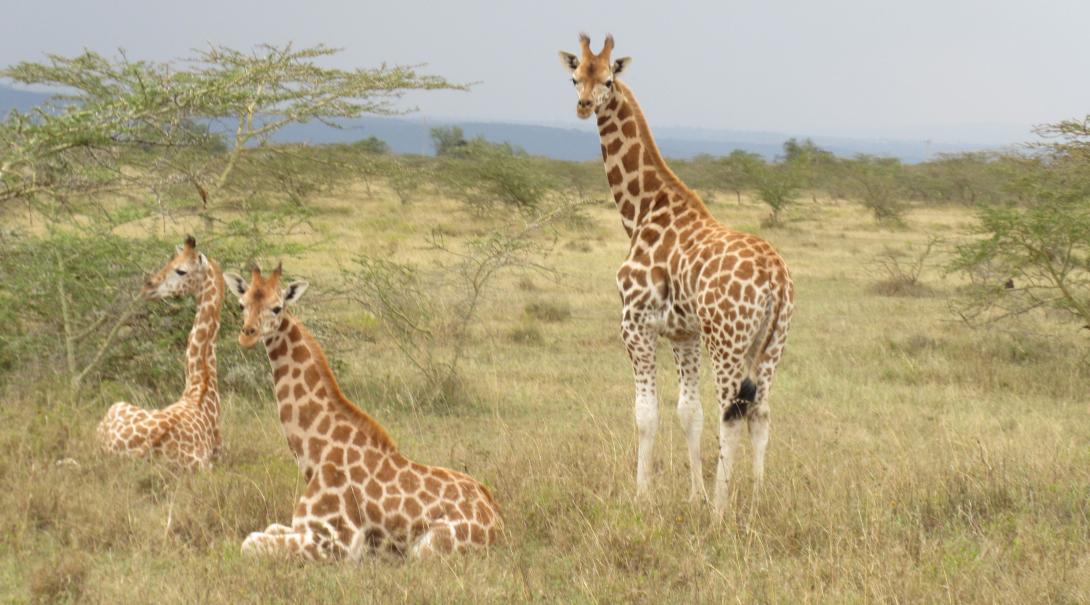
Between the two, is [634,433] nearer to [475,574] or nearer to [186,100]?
[475,574]

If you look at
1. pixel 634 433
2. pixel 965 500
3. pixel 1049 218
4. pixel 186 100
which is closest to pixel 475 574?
pixel 965 500

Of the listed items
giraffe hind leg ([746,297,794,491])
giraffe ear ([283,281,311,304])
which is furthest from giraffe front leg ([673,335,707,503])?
giraffe ear ([283,281,311,304])

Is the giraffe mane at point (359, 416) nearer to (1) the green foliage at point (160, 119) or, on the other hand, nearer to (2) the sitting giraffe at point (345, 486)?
(2) the sitting giraffe at point (345, 486)

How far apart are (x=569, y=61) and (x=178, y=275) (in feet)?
9.31

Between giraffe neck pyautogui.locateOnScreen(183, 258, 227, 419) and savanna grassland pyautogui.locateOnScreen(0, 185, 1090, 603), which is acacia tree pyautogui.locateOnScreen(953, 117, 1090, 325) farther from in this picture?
giraffe neck pyautogui.locateOnScreen(183, 258, 227, 419)

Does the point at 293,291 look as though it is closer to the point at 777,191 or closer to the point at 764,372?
the point at 764,372

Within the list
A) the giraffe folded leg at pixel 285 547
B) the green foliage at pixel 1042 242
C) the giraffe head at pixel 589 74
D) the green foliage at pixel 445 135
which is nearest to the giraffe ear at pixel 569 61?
the giraffe head at pixel 589 74

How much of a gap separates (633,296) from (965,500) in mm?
1992

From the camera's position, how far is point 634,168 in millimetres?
6102

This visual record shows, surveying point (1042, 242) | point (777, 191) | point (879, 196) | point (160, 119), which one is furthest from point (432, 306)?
point (879, 196)

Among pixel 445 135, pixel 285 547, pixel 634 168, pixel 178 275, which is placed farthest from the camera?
pixel 445 135

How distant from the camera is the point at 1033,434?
26.0ft

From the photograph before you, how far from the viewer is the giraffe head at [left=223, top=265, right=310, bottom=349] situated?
489cm

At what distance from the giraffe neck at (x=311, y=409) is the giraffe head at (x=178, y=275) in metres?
1.90
